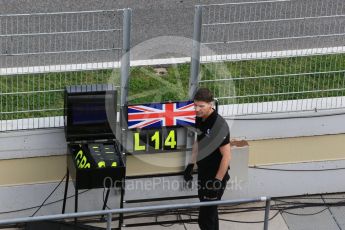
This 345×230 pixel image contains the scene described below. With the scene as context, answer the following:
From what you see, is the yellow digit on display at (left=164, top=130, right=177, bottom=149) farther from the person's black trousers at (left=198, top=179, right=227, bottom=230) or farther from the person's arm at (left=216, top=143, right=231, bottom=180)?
the person's arm at (left=216, top=143, right=231, bottom=180)

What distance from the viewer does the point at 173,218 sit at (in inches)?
373

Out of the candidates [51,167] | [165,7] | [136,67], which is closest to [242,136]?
[136,67]

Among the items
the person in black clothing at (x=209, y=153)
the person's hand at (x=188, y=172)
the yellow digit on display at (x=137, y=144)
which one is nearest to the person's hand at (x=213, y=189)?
the person in black clothing at (x=209, y=153)

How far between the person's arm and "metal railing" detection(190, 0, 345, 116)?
1129mm

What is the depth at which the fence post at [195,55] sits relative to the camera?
8.87 metres

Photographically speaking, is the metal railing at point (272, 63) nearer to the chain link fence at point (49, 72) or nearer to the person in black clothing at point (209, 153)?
the person in black clothing at point (209, 153)

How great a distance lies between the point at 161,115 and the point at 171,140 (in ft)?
1.09

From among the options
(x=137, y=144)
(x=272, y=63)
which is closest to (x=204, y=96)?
(x=137, y=144)

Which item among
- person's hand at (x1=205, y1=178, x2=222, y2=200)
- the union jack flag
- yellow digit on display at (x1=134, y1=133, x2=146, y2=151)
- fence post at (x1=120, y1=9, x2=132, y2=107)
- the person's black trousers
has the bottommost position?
the person's black trousers

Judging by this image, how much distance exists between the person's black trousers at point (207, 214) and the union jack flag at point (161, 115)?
2.56 ft

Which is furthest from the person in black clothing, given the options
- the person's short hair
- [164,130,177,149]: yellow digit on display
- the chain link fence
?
the chain link fence

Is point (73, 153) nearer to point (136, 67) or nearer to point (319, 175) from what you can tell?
point (136, 67)

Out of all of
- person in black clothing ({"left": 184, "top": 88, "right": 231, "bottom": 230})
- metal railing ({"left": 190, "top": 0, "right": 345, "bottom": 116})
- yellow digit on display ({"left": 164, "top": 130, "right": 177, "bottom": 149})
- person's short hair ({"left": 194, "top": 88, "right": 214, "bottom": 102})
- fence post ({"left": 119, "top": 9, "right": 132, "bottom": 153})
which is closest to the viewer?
person's short hair ({"left": 194, "top": 88, "right": 214, "bottom": 102})

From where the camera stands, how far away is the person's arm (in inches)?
328
